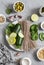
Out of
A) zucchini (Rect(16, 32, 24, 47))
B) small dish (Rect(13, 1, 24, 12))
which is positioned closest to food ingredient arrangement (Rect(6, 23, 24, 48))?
zucchini (Rect(16, 32, 24, 47))

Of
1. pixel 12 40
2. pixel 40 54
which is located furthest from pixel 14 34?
pixel 40 54

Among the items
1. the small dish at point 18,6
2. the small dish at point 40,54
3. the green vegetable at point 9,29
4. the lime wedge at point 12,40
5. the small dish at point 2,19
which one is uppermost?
the small dish at point 18,6

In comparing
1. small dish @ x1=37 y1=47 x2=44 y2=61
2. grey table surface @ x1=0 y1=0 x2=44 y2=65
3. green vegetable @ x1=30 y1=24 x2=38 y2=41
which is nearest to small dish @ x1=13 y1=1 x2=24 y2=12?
grey table surface @ x1=0 y1=0 x2=44 y2=65

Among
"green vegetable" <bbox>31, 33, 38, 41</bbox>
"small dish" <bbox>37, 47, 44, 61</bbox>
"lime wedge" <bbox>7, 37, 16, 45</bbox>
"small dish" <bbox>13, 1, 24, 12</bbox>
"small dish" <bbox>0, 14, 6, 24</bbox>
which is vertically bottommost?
"small dish" <bbox>37, 47, 44, 61</bbox>

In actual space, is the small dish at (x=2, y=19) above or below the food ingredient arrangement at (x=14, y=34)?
above

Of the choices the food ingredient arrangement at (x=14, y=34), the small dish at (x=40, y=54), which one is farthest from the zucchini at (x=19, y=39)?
the small dish at (x=40, y=54)

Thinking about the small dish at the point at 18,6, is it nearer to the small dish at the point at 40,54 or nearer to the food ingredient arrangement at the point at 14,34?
the food ingredient arrangement at the point at 14,34

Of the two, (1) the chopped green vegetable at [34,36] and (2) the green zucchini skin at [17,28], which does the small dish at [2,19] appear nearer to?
(2) the green zucchini skin at [17,28]

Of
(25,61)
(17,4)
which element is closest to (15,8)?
(17,4)

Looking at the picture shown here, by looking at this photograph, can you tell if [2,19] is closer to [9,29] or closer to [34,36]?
[9,29]

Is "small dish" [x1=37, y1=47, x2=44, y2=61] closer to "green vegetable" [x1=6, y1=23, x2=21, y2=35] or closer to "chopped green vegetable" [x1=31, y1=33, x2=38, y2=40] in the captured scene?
"chopped green vegetable" [x1=31, y1=33, x2=38, y2=40]

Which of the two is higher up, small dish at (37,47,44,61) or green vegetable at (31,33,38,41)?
green vegetable at (31,33,38,41)

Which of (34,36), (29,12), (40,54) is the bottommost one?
(40,54)
